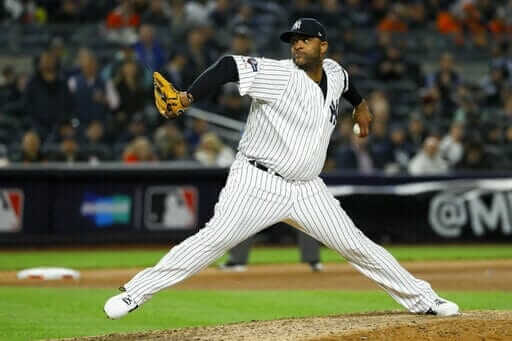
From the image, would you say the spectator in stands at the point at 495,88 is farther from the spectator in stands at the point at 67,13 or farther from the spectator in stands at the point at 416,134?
the spectator in stands at the point at 67,13

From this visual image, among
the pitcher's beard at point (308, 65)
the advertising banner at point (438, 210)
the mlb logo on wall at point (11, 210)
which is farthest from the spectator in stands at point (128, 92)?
the pitcher's beard at point (308, 65)

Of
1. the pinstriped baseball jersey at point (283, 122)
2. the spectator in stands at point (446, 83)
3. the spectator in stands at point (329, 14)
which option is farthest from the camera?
the spectator in stands at point (329, 14)

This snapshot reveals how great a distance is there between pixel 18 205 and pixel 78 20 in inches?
193

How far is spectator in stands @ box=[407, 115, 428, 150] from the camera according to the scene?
16438mm

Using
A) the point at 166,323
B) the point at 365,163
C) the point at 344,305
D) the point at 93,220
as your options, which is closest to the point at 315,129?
the point at 166,323

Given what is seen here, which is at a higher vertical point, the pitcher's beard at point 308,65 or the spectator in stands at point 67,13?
the spectator in stands at point 67,13

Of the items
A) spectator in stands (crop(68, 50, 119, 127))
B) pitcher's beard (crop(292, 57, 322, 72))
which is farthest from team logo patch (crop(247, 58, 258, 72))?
spectator in stands (crop(68, 50, 119, 127))

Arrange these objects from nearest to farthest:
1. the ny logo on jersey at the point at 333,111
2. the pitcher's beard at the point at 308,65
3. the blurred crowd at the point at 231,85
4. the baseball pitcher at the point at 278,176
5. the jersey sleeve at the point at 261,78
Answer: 1. the baseball pitcher at the point at 278,176
2. the jersey sleeve at the point at 261,78
3. the pitcher's beard at the point at 308,65
4. the ny logo on jersey at the point at 333,111
5. the blurred crowd at the point at 231,85

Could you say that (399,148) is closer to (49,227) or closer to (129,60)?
(129,60)

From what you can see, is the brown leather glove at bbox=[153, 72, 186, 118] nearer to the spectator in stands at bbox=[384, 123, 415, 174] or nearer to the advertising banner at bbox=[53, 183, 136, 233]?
the advertising banner at bbox=[53, 183, 136, 233]

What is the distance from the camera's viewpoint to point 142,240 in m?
14.6

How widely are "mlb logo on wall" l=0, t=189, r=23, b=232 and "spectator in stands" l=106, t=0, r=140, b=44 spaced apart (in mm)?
4213

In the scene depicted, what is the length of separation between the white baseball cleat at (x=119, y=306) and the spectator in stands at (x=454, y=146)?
1073 cm

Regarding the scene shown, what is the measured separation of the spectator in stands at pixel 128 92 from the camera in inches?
610
